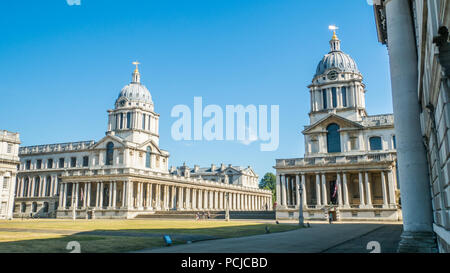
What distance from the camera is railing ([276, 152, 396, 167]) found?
202ft

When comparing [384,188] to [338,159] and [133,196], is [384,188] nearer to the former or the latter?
[338,159]

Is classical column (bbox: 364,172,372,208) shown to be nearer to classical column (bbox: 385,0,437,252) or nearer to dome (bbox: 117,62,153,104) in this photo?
classical column (bbox: 385,0,437,252)

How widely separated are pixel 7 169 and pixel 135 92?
3855 cm

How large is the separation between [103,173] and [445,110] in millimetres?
79953

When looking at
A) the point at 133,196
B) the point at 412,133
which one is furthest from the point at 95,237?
the point at 133,196

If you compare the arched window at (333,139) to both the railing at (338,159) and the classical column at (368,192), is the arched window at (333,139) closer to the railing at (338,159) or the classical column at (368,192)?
the railing at (338,159)

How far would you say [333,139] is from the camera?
72.1 meters

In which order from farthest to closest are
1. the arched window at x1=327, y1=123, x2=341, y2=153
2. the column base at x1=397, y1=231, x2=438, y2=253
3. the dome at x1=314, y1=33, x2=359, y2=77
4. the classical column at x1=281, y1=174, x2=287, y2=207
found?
the dome at x1=314, y1=33, x2=359, y2=77
the arched window at x1=327, y1=123, x2=341, y2=153
the classical column at x1=281, y1=174, x2=287, y2=207
the column base at x1=397, y1=231, x2=438, y2=253

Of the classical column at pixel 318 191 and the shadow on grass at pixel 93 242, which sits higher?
the classical column at pixel 318 191

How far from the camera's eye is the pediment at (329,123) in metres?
70.0

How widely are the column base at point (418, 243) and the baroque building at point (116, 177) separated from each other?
65902mm

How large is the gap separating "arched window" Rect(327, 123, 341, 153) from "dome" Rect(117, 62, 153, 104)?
49.4m

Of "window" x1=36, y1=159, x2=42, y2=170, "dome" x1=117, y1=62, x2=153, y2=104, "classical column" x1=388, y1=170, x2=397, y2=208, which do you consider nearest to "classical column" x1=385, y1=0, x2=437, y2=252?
"classical column" x1=388, y1=170, x2=397, y2=208

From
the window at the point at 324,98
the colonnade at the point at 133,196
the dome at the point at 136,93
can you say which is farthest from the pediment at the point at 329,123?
the dome at the point at 136,93
